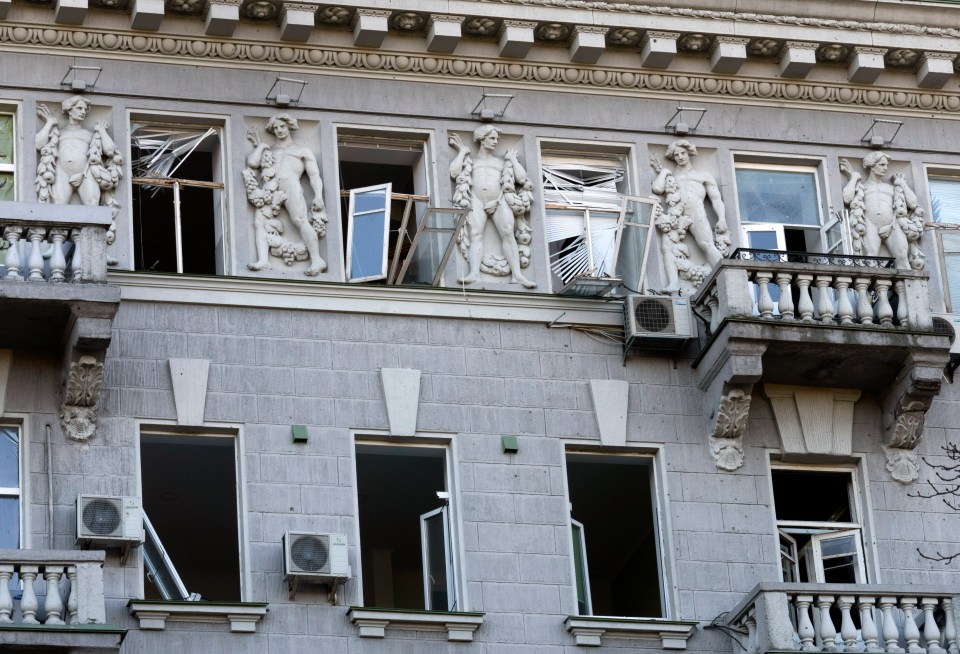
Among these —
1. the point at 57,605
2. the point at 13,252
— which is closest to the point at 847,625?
the point at 57,605

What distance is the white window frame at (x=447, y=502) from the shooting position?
2681 cm

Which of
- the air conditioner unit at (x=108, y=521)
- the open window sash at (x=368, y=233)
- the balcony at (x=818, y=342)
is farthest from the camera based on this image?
the open window sash at (x=368, y=233)

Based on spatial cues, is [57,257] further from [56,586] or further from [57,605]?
[57,605]

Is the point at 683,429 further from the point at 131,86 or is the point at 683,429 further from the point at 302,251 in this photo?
the point at 131,86

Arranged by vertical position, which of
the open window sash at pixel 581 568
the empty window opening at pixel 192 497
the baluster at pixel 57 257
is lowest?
the open window sash at pixel 581 568

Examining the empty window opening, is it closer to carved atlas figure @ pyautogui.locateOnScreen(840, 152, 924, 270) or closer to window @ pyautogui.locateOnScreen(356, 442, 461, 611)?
window @ pyautogui.locateOnScreen(356, 442, 461, 611)

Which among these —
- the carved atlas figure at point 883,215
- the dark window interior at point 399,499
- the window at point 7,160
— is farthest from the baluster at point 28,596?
the carved atlas figure at point 883,215

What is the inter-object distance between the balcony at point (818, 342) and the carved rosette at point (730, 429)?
1 cm

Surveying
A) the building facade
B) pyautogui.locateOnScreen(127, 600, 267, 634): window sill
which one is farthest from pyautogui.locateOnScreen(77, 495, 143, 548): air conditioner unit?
pyautogui.locateOnScreen(127, 600, 267, 634): window sill

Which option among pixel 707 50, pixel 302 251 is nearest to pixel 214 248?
pixel 302 251

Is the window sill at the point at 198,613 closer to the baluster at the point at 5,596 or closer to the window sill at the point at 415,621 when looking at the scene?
the window sill at the point at 415,621

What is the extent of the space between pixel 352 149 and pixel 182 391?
3963 millimetres

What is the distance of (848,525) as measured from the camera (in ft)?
93.2

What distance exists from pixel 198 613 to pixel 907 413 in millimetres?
8113
